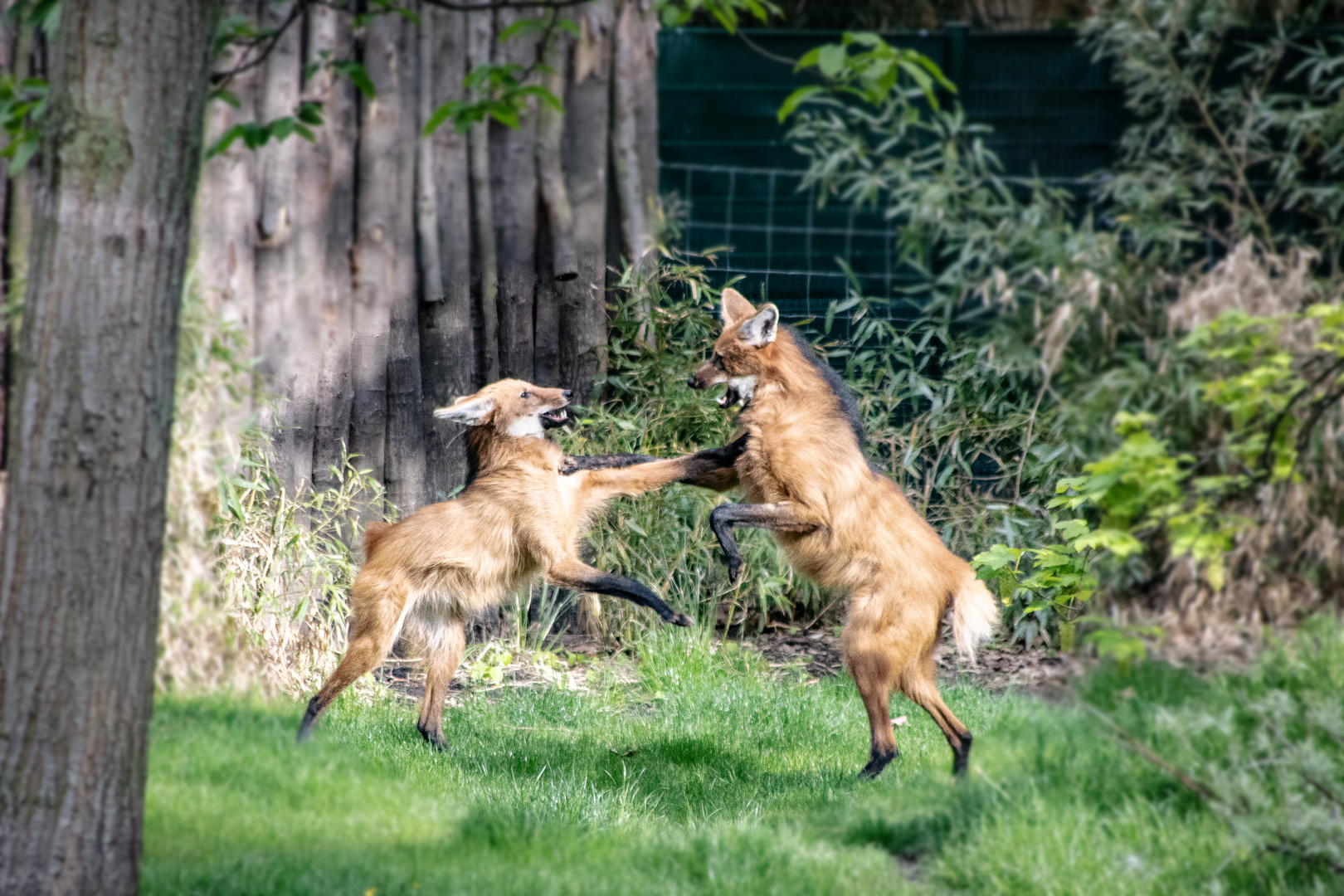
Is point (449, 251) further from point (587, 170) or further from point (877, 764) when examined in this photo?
point (877, 764)

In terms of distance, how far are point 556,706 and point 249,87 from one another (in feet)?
8.74

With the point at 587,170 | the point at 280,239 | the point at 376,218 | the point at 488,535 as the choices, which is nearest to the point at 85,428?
the point at 280,239

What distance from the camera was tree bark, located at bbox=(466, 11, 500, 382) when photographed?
387 centimetres

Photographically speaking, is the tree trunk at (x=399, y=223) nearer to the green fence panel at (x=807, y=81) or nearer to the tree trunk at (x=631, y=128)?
the tree trunk at (x=631, y=128)

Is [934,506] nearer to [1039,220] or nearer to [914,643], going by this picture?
[914,643]

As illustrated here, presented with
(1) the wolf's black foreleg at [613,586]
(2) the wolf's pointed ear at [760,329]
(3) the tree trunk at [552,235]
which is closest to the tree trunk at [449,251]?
Result: (3) the tree trunk at [552,235]

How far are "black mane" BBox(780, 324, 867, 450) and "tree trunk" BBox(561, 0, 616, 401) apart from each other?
1.04 meters

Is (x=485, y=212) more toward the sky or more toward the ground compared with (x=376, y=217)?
more toward the sky

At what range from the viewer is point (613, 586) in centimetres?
374

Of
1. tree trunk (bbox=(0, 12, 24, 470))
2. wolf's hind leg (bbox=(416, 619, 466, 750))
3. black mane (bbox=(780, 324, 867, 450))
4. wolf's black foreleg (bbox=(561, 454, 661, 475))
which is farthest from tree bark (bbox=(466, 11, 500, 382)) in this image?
tree trunk (bbox=(0, 12, 24, 470))

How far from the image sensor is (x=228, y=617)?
262 centimetres

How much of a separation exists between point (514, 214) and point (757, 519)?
161cm

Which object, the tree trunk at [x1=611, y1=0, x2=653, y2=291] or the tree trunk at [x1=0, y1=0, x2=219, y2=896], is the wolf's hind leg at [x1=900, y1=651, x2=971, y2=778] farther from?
the tree trunk at [x1=0, y1=0, x2=219, y2=896]

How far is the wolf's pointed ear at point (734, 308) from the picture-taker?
4.06 metres
